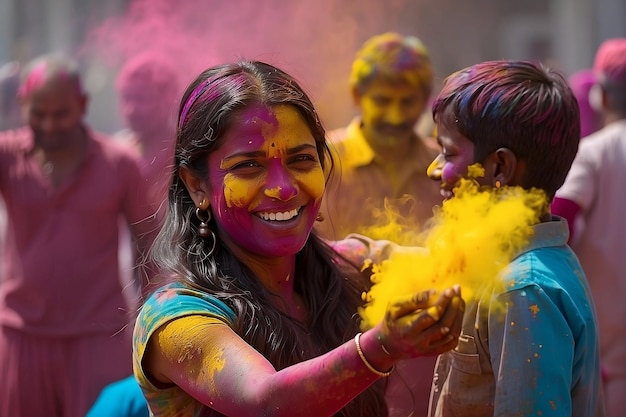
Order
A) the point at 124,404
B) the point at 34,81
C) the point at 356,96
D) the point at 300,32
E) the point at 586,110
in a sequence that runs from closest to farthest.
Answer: the point at 124,404 → the point at 356,96 → the point at 34,81 → the point at 300,32 → the point at 586,110

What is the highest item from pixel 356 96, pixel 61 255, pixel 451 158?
pixel 451 158

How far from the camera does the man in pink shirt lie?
188 inches

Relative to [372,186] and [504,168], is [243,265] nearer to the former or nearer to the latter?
[504,168]

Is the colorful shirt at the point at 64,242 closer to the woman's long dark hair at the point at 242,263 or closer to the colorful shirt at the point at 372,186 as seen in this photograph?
the colorful shirt at the point at 372,186

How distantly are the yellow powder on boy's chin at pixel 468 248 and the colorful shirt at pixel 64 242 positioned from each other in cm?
284

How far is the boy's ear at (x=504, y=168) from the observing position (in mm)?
2330

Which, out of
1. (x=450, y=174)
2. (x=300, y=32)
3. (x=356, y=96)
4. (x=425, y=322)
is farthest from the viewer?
(x=300, y=32)

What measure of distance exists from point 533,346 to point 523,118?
544 mm

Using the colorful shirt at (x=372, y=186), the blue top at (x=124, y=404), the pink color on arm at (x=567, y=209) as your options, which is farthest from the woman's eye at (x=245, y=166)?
the pink color on arm at (x=567, y=209)

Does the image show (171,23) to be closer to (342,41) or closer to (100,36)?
(342,41)

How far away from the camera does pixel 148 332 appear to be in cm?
215

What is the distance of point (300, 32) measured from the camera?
6.30 m

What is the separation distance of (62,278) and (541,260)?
3.15 m

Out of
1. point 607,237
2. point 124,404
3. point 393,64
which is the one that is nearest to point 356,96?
point 393,64
